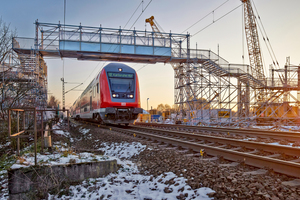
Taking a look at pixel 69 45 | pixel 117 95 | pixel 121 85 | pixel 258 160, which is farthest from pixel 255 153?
pixel 69 45

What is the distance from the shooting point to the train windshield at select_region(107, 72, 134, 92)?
14732 mm

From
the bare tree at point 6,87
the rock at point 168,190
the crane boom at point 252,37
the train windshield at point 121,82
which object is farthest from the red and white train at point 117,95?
the crane boom at point 252,37

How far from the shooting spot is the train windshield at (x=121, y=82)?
14.7 metres

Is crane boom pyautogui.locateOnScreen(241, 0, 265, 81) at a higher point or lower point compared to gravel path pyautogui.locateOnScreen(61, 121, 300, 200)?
higher

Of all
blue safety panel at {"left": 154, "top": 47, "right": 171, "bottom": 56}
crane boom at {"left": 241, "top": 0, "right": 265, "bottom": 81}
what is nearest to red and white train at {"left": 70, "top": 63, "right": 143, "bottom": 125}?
blue safety panel at {"left": 154, "top": 47, "right": 171, "bottom": 56}

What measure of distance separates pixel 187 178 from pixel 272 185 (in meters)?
1.47

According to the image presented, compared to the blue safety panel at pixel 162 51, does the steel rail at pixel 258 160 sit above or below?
below

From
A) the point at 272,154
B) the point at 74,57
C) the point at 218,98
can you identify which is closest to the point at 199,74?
the point at 218,98

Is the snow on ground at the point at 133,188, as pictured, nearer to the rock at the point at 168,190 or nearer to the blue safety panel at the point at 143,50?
the rock at the point at 168,190

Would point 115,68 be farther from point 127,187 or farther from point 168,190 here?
point 168,190

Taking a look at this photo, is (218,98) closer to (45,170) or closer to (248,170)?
(248,170)

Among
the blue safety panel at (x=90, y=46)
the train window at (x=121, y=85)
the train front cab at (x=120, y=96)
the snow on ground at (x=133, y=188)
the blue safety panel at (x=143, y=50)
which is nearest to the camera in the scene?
the snow on ground at (x=133, y=188)

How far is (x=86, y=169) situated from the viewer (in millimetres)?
4805

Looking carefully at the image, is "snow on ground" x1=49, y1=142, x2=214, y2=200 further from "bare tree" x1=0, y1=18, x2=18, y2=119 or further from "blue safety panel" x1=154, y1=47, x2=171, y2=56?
"blue safety panel" x1=154, y1=47, x2=171, y2=56
